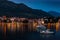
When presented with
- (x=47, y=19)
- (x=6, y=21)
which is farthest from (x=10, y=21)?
(x=47, y=19)

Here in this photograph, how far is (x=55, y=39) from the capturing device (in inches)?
814

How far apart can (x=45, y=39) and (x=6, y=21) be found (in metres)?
39.9

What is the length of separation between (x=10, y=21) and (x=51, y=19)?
9390mm

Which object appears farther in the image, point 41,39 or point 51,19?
point 51,19

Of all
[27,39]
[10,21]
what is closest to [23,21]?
[10,21]

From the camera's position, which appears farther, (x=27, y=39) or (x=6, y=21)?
(x=6, y=21)

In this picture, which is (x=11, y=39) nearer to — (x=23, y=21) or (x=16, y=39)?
(x=16, y=39)

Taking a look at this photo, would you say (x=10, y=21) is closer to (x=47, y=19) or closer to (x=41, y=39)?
(x=47, y=19)

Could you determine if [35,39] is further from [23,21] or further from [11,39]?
[23,21]

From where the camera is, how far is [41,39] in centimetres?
2109

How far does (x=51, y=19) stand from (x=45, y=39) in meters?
40.1

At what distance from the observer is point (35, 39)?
21047 millimetres

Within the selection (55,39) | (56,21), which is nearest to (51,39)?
(55,39)

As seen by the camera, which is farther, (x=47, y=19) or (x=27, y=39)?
(x=47, y=19)
